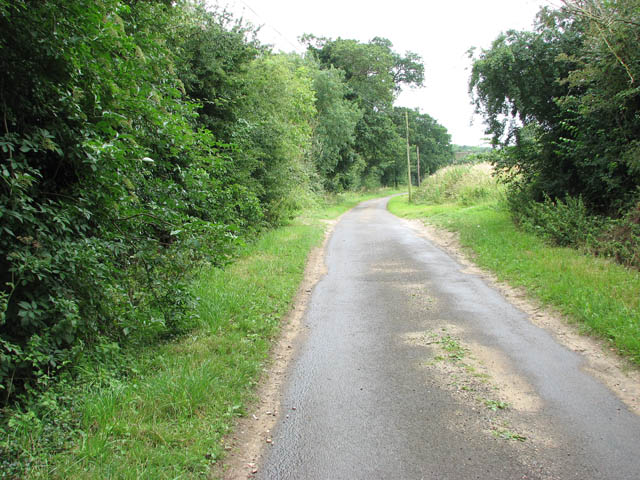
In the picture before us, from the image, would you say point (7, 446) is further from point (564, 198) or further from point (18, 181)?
point (564, 198)

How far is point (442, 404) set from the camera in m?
4.05

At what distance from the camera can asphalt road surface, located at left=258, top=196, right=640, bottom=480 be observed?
126 inches

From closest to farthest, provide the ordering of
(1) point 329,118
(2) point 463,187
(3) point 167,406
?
(3) point 167,406
(2) point 463,187
(1) point 329,118

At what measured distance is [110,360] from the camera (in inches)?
170

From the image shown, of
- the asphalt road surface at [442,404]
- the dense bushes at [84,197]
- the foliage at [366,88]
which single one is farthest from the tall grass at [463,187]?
the dense bushes at [84,197]

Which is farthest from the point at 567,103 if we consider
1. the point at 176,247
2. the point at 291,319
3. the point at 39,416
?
the point at 39,416

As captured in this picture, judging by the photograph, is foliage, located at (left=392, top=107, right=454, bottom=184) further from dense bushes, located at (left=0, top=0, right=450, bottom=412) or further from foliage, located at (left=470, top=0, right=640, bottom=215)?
dense bushes, located at (left=0, top=0, right=450, bottom=412)

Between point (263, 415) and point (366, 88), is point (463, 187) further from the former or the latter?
point (263, 415)

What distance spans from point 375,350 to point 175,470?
2958 millimetres

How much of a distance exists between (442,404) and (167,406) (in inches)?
99.1

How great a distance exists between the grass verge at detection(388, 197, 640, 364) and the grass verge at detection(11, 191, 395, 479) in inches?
174

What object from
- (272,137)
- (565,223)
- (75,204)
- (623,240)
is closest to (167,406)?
(75,204)

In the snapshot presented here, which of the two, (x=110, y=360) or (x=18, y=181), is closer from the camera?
(x=18, y=181)

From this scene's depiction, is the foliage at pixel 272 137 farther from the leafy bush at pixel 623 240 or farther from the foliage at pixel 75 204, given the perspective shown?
the leafy bush at pixel 623 240
